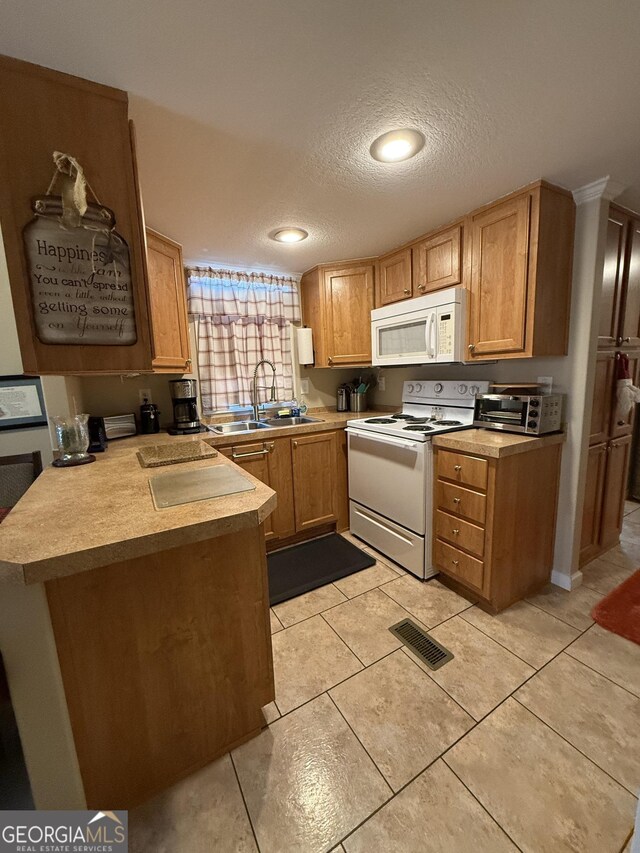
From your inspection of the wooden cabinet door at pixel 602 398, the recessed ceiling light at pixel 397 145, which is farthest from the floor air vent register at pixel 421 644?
the recessed ceiling light at pixel 397 145

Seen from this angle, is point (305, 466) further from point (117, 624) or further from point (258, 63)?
point (258, 63)

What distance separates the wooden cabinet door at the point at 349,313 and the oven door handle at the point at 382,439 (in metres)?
0.67

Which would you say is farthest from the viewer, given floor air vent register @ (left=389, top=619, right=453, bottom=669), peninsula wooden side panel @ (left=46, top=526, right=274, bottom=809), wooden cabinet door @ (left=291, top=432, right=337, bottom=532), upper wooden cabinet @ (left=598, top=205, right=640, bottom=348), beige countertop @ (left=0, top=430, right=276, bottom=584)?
wooden cabinet door @ (left=291, top=432, right=337, bottom=532)

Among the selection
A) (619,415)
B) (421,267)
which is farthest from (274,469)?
(619,415)

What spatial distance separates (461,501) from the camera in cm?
189

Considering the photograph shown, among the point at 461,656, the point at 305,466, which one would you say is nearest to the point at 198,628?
the point at 461,656

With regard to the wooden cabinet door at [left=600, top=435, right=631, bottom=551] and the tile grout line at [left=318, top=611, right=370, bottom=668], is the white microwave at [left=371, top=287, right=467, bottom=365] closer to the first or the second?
the wooden cabinet door at [left=600, top=435, right=631, bottom=551]

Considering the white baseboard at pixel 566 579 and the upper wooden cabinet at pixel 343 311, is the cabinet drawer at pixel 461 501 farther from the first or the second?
the upper wooden cabinet at pixel 343 311

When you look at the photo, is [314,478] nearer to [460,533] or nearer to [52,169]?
[460,533]

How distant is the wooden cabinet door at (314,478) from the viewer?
257 cm

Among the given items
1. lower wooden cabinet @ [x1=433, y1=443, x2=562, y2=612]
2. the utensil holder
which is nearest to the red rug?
lower wooden cabinet @ [x1=433, y1=443, x2=562, y2=612]

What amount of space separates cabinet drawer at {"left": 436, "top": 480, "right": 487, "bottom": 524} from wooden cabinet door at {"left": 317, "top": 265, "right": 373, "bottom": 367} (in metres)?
1.30

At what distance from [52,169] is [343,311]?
2.10 metres

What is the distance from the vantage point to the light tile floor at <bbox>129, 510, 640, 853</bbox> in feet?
3.24
